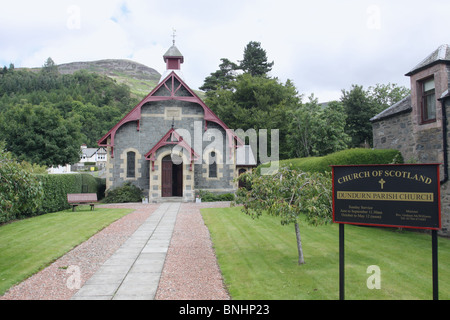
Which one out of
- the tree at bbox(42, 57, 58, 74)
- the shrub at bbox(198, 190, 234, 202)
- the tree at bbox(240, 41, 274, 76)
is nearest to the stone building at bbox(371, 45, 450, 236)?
the shrub at bbox(198, 190, 234, 202)

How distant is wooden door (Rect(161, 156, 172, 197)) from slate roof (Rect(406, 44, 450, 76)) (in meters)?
17.4

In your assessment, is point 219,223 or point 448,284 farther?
point 219,223

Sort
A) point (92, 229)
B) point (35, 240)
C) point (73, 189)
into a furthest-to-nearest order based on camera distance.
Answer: point (73, 189) < point (92, 229) < point (35, 240)

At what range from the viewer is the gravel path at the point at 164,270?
624 centimetres

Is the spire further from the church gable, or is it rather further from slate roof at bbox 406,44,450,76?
slate roof at bbox 406,44,450,76

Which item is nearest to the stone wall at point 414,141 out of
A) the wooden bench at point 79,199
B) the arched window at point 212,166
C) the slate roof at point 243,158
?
the arched window at point 212,166

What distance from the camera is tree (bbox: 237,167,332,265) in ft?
25.2

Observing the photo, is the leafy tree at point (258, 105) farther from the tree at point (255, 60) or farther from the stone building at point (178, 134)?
the stone building at point (178, 134)

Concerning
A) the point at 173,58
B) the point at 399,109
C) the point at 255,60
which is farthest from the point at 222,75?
the point at 399,109

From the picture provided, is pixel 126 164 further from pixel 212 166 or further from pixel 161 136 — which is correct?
pixel 212 166

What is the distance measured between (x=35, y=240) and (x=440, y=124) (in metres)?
14.7

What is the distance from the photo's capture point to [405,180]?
5602 mm

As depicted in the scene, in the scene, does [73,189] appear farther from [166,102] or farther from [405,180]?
[405,180]

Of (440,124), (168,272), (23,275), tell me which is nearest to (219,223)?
(168,272)
